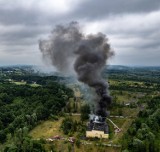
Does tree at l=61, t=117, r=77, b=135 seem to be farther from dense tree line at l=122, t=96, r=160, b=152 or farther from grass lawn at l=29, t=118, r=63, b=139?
dense tree line at l=122, t=96, r=160, b=152

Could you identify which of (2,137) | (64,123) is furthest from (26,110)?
(2,137)

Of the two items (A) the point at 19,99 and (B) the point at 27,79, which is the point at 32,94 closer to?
(A) the point at 19,99

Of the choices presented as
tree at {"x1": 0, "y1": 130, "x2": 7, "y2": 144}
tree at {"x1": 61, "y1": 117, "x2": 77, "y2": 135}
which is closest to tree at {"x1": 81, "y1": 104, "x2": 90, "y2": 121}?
tree at {"x1": 61, "y1": 117, "x2": 77, "y2": 135}

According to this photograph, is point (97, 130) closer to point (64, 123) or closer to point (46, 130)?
point (64, 123)

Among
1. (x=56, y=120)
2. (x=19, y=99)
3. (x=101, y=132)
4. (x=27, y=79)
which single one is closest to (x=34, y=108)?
(x=56, y=120)

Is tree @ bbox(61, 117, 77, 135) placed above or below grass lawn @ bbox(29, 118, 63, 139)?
above

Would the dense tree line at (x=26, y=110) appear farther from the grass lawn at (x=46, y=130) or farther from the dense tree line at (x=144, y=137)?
the dense tree line at (x=144, y=137)

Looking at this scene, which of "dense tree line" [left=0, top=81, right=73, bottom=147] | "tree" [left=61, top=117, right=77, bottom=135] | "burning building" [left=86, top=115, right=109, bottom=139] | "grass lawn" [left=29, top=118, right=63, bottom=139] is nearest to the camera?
"burning building" [left=86, top=115, right=109, bottom=139]

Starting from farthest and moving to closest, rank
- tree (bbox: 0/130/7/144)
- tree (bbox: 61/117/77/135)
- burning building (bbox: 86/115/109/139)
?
tree (bbox: 61/117/77/135)
tree (bbox: 0/130/7/144)
burning building (bbox: 86/115/109/139)

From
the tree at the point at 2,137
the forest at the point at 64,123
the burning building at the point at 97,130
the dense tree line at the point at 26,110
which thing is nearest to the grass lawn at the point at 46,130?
the forest at the point at 64,123

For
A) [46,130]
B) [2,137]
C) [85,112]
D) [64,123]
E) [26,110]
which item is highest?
[26,110]

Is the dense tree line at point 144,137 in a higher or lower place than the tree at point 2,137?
higher
